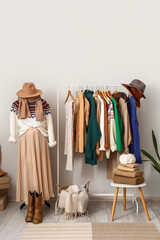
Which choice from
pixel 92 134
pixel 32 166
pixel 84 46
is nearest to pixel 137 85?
pixel 92 134

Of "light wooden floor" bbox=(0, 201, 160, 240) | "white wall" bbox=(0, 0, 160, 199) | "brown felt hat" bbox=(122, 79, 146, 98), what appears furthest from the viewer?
"white wall" bbox=(0, 0, 160, 199)

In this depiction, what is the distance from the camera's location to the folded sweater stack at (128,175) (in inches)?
117

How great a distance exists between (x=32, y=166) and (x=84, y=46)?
167 cm

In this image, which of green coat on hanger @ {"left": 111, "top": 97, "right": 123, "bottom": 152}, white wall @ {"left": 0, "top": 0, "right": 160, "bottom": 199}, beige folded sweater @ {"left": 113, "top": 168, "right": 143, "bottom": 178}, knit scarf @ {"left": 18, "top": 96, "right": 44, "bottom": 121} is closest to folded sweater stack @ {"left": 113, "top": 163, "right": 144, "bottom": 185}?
beige folded sweater @ {"left": 113, "top": 168, "right": 143, "bottom": 178}

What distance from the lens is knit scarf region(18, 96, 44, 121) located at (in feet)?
10.7

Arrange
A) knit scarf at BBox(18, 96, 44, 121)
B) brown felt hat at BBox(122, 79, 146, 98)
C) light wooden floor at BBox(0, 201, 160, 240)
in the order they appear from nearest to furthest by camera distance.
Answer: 1. light wooden floor at BBox(0, 201, 160, 240)
2. knit scarf at BBox(18, 96, 44, 121)
3. brown felt hat at BBox(122, 79, 146, 98)

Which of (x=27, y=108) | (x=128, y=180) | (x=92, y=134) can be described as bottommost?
(x=128, y=180)

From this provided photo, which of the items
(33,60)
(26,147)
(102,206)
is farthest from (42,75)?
(102,206)

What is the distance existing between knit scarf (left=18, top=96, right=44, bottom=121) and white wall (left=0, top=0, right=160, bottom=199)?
49 centimetres

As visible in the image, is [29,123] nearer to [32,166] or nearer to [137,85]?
[32,166]

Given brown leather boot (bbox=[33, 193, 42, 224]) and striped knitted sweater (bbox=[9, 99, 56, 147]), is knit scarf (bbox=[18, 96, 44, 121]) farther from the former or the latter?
brown leather boot (bbox=[33, 193, 42, 224])

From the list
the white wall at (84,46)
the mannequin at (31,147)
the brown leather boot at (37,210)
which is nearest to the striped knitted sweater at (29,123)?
the mannequin at (31,147)

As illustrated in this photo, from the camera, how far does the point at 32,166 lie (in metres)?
3.27

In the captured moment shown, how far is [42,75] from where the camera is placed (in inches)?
149
